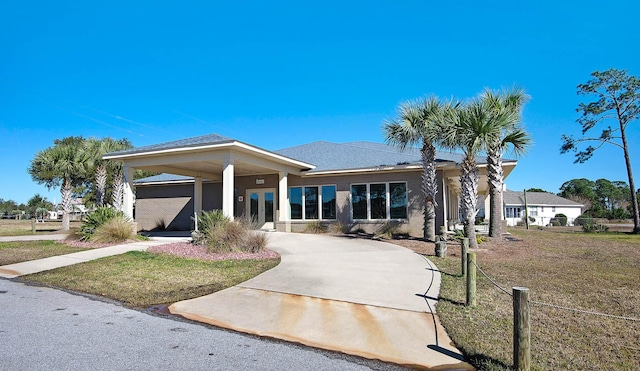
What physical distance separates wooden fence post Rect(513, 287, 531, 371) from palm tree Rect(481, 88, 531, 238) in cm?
1002

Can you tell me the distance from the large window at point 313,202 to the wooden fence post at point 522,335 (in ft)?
48.2

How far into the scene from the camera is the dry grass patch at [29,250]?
1077 centimetres

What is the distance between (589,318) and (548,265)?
4.98 meters

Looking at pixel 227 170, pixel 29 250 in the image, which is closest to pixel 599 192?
pixel 227 170

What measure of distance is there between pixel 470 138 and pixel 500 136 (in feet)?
6.11

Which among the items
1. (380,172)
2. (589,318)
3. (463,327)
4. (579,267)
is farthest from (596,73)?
(463,327)

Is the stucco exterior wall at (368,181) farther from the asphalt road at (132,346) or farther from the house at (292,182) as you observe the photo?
the asphalt road at (132,346)

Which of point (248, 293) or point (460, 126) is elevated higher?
point (460, 126)

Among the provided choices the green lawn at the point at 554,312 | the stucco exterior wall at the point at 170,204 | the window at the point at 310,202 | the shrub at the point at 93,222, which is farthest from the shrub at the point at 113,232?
the green lawn at the point at 554,312

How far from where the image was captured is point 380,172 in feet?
58.0

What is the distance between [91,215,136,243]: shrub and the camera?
43.3ft

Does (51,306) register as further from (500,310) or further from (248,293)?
(500,310)

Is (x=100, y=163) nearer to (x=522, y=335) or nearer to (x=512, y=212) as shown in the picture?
(x=522, y=335)

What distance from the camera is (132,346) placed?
169 inches
